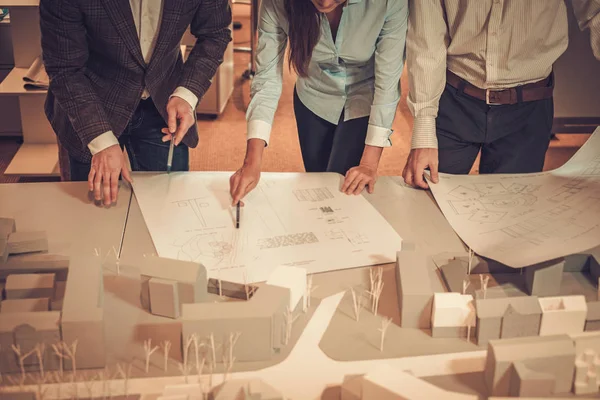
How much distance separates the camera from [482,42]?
164cm

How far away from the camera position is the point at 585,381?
1.03 metres

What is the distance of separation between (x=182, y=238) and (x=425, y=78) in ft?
2.22

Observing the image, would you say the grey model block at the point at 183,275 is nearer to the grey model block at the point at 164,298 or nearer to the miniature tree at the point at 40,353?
the grey model block at the point at 164,298

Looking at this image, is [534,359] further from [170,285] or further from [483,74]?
[483,74]

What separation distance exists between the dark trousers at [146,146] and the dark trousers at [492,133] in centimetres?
67

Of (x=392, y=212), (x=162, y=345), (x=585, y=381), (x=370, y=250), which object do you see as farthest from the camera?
(x=392, y=212)

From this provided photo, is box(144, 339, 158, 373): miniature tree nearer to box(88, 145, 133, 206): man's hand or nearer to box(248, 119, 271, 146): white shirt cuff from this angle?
box(88, 145, 133, 206): man's hand

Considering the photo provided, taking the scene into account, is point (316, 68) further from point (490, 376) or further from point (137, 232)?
point (490, 376)

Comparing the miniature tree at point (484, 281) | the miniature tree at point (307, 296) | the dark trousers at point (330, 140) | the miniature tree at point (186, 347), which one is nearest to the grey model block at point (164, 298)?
the miniature tree at point (186, 347)

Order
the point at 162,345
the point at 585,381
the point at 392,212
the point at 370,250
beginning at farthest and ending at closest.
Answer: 1. the point at 392,212
2. the point at 370,250
3. the point at 162,345
4. the point at 585,381

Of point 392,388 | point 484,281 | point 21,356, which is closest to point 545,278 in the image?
point 484,281

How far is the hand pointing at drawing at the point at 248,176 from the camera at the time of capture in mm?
1556

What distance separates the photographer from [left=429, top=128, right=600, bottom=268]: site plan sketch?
1.35 metres

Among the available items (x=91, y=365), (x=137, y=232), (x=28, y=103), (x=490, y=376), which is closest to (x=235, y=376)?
(x=91, y=365)
